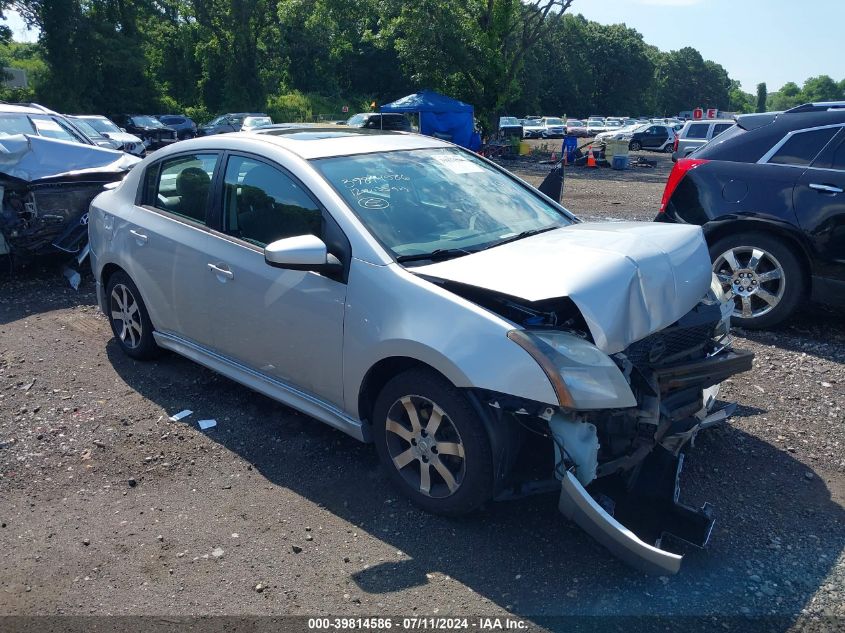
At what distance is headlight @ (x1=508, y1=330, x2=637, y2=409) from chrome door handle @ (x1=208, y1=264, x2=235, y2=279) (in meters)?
1.91

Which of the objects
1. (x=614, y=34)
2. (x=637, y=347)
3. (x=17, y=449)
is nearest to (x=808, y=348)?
(x=637, y=347)

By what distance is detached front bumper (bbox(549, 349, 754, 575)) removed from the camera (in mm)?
2840

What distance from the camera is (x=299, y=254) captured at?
138 inches

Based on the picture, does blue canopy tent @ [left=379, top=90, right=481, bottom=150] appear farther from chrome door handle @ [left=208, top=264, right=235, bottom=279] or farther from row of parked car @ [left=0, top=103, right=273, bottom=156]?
chrome door handle @ [left=208, top=264, right=235, bottom=279]

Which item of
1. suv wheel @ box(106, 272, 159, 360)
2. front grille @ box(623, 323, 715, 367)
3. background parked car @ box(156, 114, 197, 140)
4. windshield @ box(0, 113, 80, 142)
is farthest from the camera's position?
background parked car @ box(156, 114, 197, 140)

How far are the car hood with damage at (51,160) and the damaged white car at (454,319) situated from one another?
3.66m

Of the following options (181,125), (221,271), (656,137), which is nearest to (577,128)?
(656,137)

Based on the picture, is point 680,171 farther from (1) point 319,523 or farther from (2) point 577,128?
(2) point 577,128

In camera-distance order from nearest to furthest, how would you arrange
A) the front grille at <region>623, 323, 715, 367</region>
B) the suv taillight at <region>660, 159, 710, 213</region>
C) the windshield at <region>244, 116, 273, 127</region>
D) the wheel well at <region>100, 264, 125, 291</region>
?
the front grille at <region>623, 323, 715, 367</region>
the wheel well at <region>100, 264, 125, 291</region>
the suv taillight at <region>660, 159, 710, 213</region>
the windshield at <region>244, 116, 273, 127</region>

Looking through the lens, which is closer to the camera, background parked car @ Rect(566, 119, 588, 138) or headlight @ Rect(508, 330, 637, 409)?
headlight @ Rect(508, 330, 637, 409)

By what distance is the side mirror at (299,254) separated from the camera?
3.51 m

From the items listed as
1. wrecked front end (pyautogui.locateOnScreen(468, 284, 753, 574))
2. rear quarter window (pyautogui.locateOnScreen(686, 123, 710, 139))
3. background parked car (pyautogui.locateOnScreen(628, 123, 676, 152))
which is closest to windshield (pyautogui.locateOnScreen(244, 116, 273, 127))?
rear quarter window (pyautogui.locateOnScreen(686, 123, 710, 139))

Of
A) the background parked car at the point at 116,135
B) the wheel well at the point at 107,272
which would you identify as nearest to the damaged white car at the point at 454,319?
the wheel well at the point at 107,272

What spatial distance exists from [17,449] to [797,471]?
4.46 m
